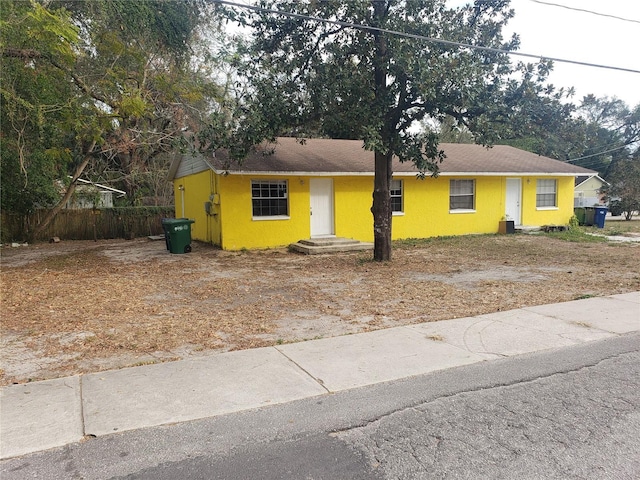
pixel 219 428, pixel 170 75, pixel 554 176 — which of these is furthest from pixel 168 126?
pixel 219 428

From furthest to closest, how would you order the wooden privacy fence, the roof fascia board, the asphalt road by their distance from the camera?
the wooden privacy fence → the roof fascia board → the asphalt road

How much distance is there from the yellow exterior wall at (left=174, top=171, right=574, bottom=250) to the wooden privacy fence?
7.81ft

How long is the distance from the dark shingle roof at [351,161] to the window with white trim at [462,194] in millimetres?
674

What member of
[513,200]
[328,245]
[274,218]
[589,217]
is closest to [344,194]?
[328,245]

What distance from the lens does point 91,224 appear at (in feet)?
68.8

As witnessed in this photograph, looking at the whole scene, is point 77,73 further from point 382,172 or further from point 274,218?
point 382,172

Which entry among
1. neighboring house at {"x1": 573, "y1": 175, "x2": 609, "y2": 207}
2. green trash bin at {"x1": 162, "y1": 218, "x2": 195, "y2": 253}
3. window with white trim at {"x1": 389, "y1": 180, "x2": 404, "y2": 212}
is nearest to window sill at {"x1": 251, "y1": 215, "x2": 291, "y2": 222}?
green trash bin at {"x1": 162, "y1": 218, "x2": 195, "y2": 253}

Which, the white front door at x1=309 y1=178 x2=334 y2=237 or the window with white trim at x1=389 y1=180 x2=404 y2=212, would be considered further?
the window with white trim at x1=389 y1=180 x2=404 y2=212

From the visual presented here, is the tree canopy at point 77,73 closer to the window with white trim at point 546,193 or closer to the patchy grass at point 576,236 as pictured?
the patchy grass at point 576,236

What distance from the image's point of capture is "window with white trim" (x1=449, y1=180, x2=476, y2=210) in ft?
61.3

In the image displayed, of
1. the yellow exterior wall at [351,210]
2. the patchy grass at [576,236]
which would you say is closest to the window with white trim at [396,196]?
the yellow exterior wall at [351,210]

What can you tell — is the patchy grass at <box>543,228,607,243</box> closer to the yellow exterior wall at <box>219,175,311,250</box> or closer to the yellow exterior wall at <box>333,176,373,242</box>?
the yellow exterior wall at <box>333,176,373,242</box>

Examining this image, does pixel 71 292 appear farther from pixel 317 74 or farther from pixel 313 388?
pixel 317 74

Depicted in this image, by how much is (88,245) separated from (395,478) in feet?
61.9
